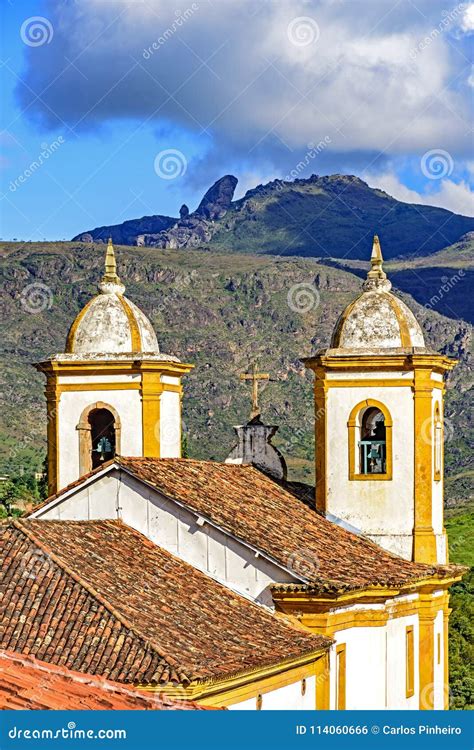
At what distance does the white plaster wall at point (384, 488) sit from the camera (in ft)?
70.3

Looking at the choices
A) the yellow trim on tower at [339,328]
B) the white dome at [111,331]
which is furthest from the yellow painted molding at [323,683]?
the white dome at [111,331]

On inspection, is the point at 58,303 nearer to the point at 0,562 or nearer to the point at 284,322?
the point at 284,322

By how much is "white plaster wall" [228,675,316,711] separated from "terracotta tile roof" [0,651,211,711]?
63.6 inches

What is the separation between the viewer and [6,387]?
69438mm

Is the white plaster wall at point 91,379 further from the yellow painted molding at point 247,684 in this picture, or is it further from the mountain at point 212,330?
the mountain at point 212,330

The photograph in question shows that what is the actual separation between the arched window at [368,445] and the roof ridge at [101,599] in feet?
23.3

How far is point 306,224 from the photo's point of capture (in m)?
138

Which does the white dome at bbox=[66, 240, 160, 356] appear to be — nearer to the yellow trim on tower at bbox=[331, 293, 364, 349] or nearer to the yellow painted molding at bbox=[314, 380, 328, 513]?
the yellow painted molding at bbox=[314, 380, 328, 513]

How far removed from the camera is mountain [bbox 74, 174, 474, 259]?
446 feet

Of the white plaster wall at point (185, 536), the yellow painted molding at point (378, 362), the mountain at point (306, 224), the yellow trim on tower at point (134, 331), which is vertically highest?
the mountain at point (306, 224)

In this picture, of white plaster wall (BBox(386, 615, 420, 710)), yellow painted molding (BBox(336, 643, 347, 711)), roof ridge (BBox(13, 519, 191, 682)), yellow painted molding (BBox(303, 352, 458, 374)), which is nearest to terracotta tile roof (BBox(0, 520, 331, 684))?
roof ridge (BBox(13, 519, 191, 682))

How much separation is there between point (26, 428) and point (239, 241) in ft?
225

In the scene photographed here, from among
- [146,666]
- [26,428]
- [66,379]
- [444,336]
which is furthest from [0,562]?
[444,336]

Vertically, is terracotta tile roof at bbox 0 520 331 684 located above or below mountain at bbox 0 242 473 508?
below
